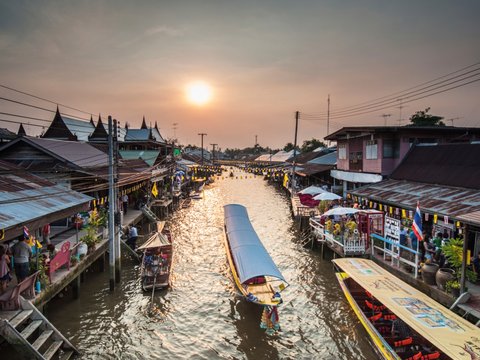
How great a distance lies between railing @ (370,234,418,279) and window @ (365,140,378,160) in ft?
36.4

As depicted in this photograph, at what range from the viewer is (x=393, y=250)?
53.4ft

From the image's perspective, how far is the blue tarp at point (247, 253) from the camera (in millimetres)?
13367

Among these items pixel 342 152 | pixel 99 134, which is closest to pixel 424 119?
pixel 342 152

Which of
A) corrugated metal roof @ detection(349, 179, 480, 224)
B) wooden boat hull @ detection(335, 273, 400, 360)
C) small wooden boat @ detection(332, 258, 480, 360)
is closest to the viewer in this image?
small wooden boat @ detection(332, 258, 480, 360)

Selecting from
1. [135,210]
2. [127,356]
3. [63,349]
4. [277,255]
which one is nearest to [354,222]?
[277,255]

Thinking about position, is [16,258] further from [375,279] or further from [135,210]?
[135,210]

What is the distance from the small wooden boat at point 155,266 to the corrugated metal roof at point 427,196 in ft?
42.9

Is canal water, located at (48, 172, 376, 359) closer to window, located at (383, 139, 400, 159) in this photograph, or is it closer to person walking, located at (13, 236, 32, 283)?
person walking, located at (13, 236, 32, 283)

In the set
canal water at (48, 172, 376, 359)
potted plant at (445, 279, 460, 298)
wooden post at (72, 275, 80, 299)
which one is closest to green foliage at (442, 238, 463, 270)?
potted plant at (445, 279, 460, 298)

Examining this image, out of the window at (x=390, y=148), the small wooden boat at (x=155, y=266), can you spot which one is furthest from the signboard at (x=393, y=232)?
the small wooden boat at (x=155, y=266)

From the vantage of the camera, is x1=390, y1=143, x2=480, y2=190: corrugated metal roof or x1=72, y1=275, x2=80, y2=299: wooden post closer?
x1=72, y1=275, x2=80, y2=299: wooden post

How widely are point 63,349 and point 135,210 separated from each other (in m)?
22.1

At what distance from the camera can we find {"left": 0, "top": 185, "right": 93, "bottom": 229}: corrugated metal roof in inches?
457

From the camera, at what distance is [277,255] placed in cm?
2283
